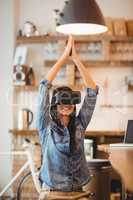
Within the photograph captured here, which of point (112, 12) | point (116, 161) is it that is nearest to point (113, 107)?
point (112, 12)

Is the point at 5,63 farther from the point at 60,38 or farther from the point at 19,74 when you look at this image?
the point at 60,38

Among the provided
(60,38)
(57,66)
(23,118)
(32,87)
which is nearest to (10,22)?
(60,38)

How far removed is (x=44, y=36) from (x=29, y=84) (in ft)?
2.38

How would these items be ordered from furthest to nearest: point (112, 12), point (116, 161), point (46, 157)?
point (112, 12) < point (116, 161) < point (46, 157)

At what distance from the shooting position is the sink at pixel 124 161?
402cm

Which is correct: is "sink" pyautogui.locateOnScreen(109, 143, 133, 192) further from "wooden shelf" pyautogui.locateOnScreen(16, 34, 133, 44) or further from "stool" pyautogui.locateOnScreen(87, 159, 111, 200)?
"wooden shelf" pyautogui.locateOnScreen(16, 34, 133, 44)

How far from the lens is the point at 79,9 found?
132 inches

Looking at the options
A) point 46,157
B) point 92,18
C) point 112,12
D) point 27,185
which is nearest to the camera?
point 46,157

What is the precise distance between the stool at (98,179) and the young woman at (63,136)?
1448mm

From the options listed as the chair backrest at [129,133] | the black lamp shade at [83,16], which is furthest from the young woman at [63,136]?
the chair backrest at [129,133]

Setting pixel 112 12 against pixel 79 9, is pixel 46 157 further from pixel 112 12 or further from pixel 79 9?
pixel 112 12

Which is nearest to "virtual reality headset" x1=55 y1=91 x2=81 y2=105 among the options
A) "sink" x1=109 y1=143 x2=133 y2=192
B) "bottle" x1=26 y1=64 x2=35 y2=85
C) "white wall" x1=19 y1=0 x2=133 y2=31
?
"sink" x1=109 y1=143 x2=133 y2=192

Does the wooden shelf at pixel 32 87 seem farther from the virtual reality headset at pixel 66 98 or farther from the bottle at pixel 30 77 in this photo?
the virtual reality headset at pixel 66 98

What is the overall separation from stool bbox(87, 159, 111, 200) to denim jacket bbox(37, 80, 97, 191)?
1.44m
